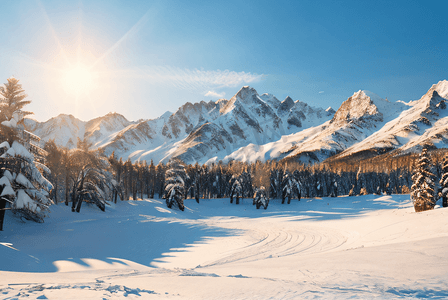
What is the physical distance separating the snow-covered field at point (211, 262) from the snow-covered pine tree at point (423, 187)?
8.94 metres

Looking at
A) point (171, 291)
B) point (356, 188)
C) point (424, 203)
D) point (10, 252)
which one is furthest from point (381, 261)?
point (356, 188)

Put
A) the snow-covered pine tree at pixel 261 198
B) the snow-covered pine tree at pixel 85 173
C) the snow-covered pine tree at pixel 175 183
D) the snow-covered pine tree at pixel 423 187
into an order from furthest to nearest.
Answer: the snow-covered pine tree at pixel 261 198
the snow-covered pine tree at pixel 175 183
the snow-covered pine tree at pixel 85 173
the snow-covered pine tree at pixel 423 187

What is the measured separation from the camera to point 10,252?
372 inches

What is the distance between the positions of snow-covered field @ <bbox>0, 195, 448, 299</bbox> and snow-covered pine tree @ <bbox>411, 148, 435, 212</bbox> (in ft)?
29.3

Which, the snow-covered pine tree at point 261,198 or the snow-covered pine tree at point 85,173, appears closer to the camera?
the snow-covered pine tree at point 85,173

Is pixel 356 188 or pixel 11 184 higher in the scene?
pixel 11 184

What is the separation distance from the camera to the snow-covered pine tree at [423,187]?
Answer: 23.9m

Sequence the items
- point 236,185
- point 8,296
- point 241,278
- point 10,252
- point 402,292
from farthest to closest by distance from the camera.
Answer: point 236,185
point 10,252
point 241,278
point 402,292
point 8,296

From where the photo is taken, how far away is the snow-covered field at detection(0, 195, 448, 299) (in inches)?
203

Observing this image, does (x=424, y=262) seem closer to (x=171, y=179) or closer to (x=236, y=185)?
(x=171, y=179)

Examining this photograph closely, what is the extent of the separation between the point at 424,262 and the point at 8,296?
10794 millimetres

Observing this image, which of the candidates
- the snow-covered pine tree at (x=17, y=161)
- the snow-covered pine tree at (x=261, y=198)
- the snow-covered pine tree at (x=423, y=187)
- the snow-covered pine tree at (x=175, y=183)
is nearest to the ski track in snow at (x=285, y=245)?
the snow-covered pine tree at (x=17, y=161)

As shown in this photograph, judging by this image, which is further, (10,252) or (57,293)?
(10,252)

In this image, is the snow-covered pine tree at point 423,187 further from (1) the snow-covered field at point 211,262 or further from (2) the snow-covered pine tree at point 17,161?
(2) the snow-covered pine tree at point 17,161
